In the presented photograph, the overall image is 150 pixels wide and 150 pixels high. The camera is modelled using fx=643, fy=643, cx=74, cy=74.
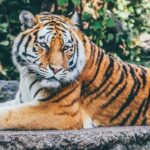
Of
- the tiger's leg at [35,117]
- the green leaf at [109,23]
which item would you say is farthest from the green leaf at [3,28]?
the tiger's leg at [35,117]

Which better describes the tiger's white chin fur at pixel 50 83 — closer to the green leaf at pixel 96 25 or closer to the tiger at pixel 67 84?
the tiger at pixel 67 84

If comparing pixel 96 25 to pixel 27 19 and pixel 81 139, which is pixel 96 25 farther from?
pixel 81 139

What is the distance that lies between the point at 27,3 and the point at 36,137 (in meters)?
4.02

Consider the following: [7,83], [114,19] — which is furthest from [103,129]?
[114,19]

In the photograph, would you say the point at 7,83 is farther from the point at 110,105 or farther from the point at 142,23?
the point at 142,23

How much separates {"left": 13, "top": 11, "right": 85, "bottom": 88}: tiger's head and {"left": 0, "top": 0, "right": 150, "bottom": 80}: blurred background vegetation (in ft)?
9.51

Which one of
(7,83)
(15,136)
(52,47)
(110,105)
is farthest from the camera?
(7,83)

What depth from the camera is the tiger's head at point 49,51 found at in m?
3.74

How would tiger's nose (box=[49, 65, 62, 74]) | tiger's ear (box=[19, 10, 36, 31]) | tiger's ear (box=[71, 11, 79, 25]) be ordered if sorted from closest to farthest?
tiger's nose (box=[49, 65, 62, 74]), tiger's ear (box=[19, 10, 36, 31]), tiger's ear (box=[71, 11, 79, 25])

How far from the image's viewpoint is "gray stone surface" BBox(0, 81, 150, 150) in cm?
349

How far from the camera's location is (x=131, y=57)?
299 inches

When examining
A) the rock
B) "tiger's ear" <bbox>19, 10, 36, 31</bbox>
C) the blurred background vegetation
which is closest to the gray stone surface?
the rock

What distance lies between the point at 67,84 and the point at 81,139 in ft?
1.38

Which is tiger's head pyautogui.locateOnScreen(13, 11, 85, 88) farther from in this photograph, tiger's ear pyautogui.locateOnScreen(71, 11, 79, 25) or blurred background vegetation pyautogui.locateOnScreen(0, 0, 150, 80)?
blurred background vegetation pyautogui.locateOnScreen(0, 0, 150, 80)
